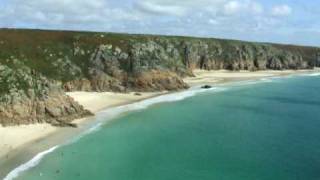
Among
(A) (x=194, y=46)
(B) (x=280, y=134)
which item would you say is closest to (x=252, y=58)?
(A) (x=194, y=46)

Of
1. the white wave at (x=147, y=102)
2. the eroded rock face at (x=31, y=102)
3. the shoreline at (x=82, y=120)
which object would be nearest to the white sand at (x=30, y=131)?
the shoreline at (x=82, y=120)

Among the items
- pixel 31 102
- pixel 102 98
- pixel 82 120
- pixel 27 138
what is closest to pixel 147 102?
pixel 102 98

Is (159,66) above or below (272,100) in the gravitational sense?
above

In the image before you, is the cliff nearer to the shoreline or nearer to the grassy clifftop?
the grassy clifftop

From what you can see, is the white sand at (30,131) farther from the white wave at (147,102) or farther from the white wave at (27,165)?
the white wave at (27,165)

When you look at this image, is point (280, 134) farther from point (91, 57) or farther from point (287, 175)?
point (91, 57)
